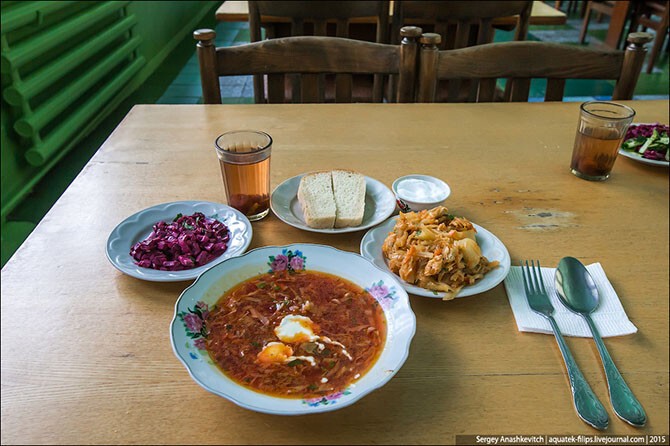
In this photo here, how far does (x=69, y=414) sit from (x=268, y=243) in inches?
15.8

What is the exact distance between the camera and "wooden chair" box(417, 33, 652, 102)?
142cm

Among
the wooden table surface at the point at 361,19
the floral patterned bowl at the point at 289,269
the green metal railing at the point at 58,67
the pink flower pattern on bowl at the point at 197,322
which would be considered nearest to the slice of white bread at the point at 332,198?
the floral patterned bowl at the point at 289,269

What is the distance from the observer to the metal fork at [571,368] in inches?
23.2

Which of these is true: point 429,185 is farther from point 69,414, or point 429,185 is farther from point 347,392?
point 69,414

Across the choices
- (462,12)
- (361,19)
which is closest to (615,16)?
(361,19)

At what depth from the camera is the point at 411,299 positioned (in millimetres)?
775

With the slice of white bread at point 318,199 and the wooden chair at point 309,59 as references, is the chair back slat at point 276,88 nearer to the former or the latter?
the wooden chair at point 309,59

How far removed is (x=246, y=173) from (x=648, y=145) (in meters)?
0.87

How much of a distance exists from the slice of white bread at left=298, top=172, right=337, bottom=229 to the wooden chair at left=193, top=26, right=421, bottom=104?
1.77ft

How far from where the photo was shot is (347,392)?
60 centimetres

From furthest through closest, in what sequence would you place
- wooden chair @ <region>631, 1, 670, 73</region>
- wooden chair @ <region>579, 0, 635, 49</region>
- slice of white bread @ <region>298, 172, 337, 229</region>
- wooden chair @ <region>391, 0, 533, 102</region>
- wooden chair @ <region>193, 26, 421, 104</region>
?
1. wooden chair @ <region>579, 0, 635, 49</region>
2. wooden chair @ <region>631, 1, 670, 73</region>
3. wooden chair @ <region>391, 0, 533, 102</region>
4. wooden chair @ <region>193, 26, 421, 104</region>
5. slice of white bread @ <region>298, 172, 337, 229</region>

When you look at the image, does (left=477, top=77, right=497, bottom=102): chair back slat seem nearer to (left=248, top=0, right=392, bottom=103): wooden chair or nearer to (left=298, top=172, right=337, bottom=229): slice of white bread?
(left=248, top=0, right=392, bottom=103): wooden chair

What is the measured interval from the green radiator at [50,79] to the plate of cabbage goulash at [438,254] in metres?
1.97

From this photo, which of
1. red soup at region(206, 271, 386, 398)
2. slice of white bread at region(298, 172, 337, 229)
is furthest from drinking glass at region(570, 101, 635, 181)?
red soup at region(206, 271, 386, 398)
